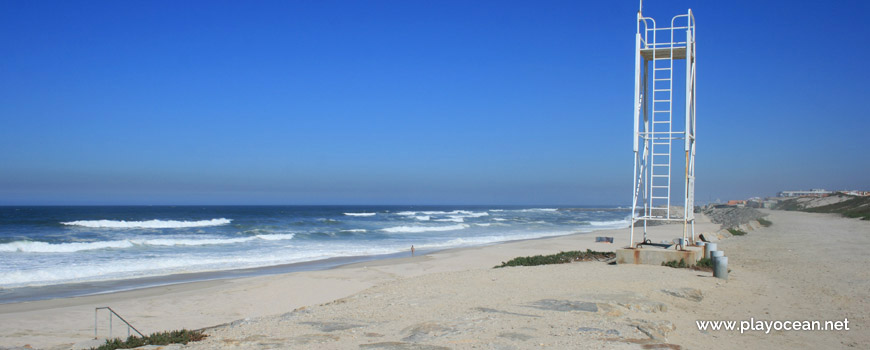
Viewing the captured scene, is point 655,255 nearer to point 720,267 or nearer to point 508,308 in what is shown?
point 720,267

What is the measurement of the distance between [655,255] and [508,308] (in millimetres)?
5418

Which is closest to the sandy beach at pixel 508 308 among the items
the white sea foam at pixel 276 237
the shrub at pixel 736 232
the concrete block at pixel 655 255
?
the concrete block at pixel 655 255

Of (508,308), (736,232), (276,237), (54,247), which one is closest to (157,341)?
(508,308)

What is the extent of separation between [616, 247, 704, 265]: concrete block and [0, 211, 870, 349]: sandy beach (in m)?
0.46

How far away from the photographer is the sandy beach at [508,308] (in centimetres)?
575

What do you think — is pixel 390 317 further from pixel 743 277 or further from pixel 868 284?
pixel 868 284

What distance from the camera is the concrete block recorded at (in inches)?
436

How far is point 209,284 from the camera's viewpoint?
14758 mm

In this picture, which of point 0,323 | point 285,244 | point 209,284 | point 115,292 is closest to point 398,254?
point 285,244

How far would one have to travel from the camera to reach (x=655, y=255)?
36.9 ft

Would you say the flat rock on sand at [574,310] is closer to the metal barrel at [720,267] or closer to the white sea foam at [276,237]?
the metal barrel at [720,267]

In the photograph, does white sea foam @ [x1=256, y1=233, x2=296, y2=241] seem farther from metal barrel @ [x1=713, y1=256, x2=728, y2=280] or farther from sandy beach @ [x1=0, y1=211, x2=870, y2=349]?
metal barrel @ [x1=713, y1=256, x2=728, y2=280]

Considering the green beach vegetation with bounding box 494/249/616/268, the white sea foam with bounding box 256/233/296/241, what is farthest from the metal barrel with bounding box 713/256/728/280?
the white sea foam with bounding box 256/233/296/241

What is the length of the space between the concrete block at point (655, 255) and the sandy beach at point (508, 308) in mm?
463
